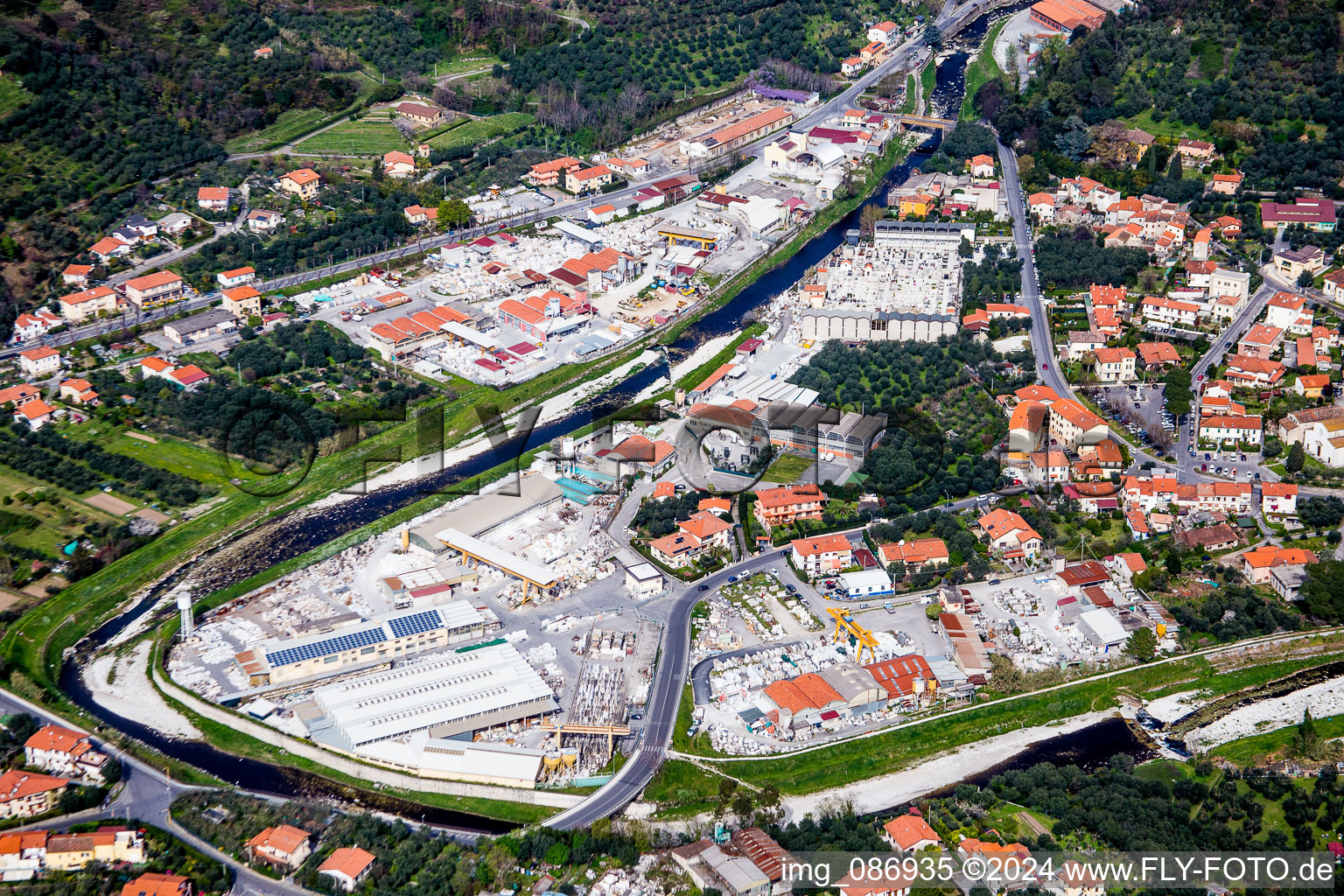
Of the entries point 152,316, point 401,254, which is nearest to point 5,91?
point 152,316

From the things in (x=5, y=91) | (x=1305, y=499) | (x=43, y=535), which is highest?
(x=5, y=91)

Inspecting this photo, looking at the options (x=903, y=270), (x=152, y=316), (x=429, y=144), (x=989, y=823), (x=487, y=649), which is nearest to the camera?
(x=989, y=823)

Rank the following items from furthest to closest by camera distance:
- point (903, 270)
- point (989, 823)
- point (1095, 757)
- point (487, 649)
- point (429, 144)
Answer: point (429, 144), point (903, 270), point (487, 649), point (1095, 757), point (989, 823)

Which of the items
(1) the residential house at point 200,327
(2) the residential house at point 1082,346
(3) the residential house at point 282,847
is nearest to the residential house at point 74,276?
(1) the residential house at point 200,327

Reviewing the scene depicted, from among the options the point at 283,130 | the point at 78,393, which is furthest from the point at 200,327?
the point at 283,130

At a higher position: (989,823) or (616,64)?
(616,64)

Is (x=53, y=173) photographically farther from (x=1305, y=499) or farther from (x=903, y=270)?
(x=1305, y=499)

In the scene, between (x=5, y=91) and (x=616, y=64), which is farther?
(x=616, y=64)

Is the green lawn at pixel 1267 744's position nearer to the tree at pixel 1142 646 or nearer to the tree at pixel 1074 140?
the tree at pixel 1142 646
